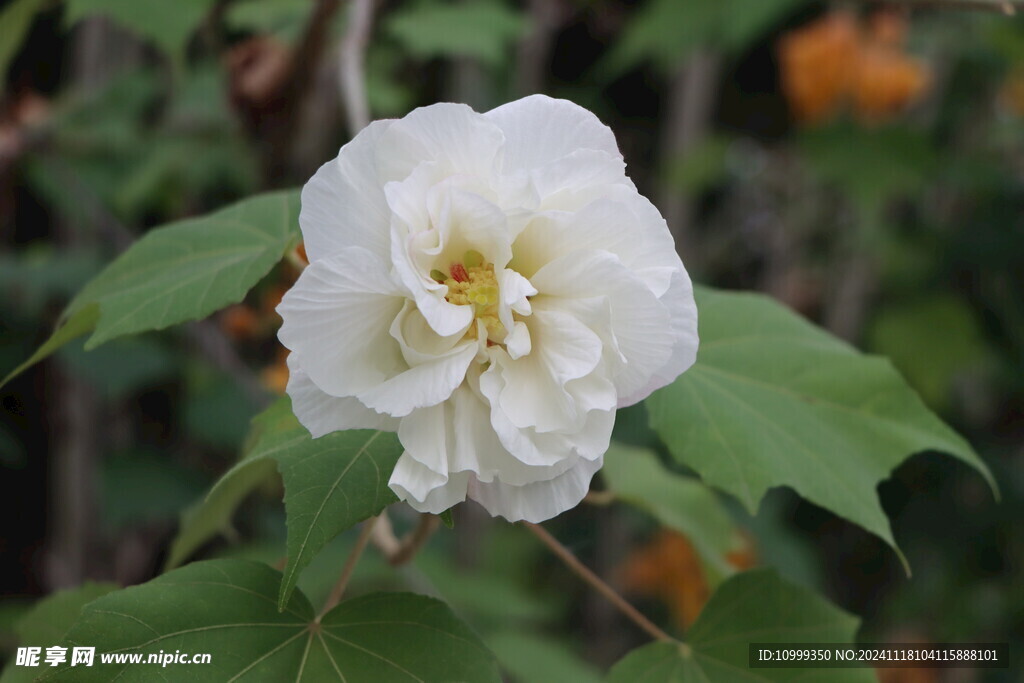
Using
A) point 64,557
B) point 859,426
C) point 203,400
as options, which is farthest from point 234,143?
point 859,426

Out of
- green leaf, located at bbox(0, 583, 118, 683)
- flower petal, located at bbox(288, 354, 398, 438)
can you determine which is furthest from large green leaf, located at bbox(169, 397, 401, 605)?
green leaf, located at bbox(0, 583, 118, 683)

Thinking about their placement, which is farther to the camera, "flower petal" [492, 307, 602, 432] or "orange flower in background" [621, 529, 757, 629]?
"orange flower in background" [621, 529, 757, 629]

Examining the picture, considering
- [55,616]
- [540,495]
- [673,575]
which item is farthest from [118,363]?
[540,495]

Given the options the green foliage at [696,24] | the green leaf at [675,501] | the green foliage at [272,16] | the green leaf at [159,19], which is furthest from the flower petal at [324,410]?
the green foliage at [696,24]

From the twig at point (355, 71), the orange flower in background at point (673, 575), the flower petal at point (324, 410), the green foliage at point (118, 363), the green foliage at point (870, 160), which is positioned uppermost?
the flower petal at point (324, 410)

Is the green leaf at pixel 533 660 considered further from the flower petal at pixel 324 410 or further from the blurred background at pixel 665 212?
the flower petal at pixel 324 410

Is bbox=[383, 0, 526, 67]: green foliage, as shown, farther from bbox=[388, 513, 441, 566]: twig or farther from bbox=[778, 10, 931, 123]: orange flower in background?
bbox=[388, 513, 441, 566]: twig
